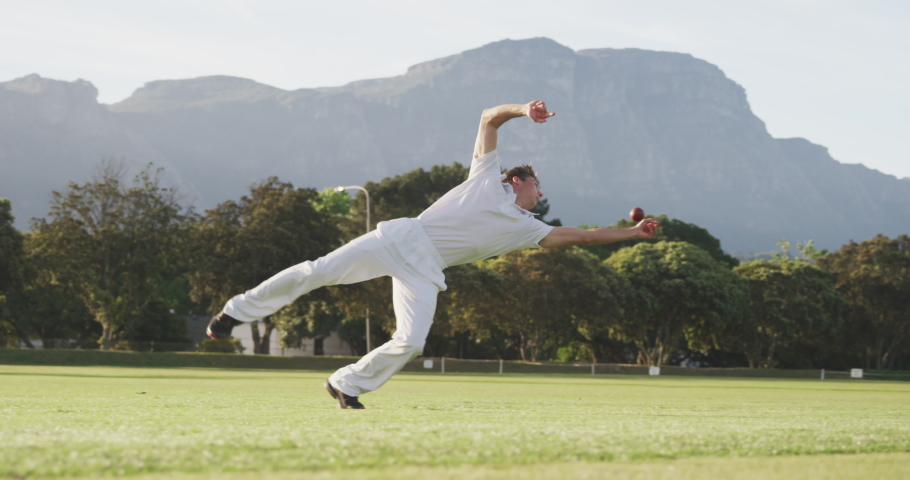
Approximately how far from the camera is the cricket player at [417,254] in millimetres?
6121

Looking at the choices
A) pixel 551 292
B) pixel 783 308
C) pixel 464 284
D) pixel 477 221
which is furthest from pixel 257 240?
pixel 477 221

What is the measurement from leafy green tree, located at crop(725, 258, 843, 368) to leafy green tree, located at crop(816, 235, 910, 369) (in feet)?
9.45

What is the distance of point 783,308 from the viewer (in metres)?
51.0

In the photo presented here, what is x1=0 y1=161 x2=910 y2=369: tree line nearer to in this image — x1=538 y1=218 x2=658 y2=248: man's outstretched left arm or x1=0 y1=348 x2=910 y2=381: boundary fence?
x1=0 y1=348 x2=910 y2=381: boundary fence

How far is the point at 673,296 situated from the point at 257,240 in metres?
23.1

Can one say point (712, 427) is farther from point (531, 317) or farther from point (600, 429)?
point (531, 317)

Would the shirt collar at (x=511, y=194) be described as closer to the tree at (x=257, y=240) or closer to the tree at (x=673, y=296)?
the tree at (x=257, y=240)

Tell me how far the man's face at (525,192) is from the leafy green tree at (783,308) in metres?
47.0

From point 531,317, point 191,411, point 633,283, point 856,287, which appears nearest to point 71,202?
point 531,317

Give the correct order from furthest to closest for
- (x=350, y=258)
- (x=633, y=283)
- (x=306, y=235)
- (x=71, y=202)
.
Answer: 1. (x=633, y=283)
2. (x=306, y=235)
3. (x=71, y=202)
4. (x=350, y=258)

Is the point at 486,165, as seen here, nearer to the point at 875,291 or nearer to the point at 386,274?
the point at 386,274

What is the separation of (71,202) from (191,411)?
38.6m

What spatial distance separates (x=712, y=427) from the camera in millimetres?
5422

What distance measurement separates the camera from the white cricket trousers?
6.09 m
